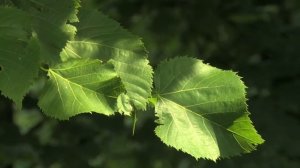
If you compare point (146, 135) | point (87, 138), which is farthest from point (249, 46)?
point (87, 138)

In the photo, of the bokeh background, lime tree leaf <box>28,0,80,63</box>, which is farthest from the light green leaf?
the bokeh background

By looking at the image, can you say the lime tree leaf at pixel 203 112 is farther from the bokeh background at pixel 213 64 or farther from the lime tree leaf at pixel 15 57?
the bokeh background at pixel 213 64

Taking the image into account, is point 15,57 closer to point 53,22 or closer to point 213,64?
point 53,22

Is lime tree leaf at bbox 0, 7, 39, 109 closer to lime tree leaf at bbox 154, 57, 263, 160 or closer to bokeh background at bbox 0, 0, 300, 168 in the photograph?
lime tree leaf at bbox 154, 57, 263, 160

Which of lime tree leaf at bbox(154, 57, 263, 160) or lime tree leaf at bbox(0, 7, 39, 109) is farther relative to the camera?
lime tree leaf at bbox(154, 57, 263, 160)

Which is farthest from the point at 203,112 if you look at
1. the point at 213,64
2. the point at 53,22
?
the point at 213,64

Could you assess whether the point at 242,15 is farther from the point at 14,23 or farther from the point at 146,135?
the point at 14,23
